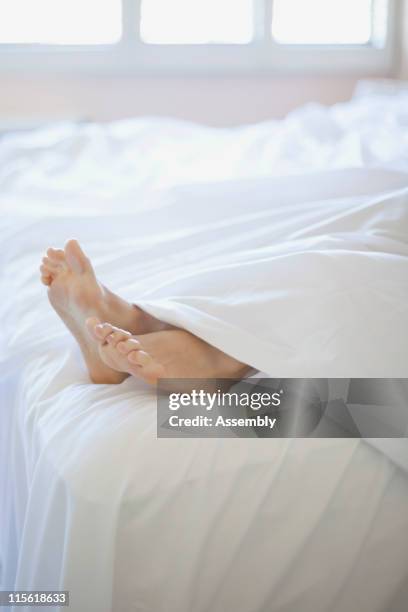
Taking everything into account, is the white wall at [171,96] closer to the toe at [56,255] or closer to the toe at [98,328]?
the toe at [56,255]

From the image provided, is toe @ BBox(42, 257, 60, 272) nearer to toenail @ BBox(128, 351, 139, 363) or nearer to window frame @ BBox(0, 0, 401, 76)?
toenail @ BBox(128, 351, 139, 363)

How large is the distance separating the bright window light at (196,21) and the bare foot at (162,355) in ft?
9.01

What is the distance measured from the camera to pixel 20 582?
101 centimetres

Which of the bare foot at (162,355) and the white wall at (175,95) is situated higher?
the white wall at (175,95)

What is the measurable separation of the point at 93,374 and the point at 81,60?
2617mm

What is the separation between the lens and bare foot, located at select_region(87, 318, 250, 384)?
3.34 feet

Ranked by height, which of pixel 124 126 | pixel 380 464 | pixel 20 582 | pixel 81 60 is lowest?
pixel 20 582

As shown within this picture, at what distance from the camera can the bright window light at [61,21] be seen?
3416mm

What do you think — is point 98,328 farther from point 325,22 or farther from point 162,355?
point 325,22

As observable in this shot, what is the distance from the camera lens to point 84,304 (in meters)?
1.12

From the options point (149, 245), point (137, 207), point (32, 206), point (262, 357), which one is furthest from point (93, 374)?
point (32, 206)

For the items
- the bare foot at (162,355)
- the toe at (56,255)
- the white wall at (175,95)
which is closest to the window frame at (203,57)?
the white wall at (175,95)

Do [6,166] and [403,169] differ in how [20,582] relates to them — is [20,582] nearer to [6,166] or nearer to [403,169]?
[403,169]

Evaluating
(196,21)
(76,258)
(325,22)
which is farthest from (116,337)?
(325,22)
